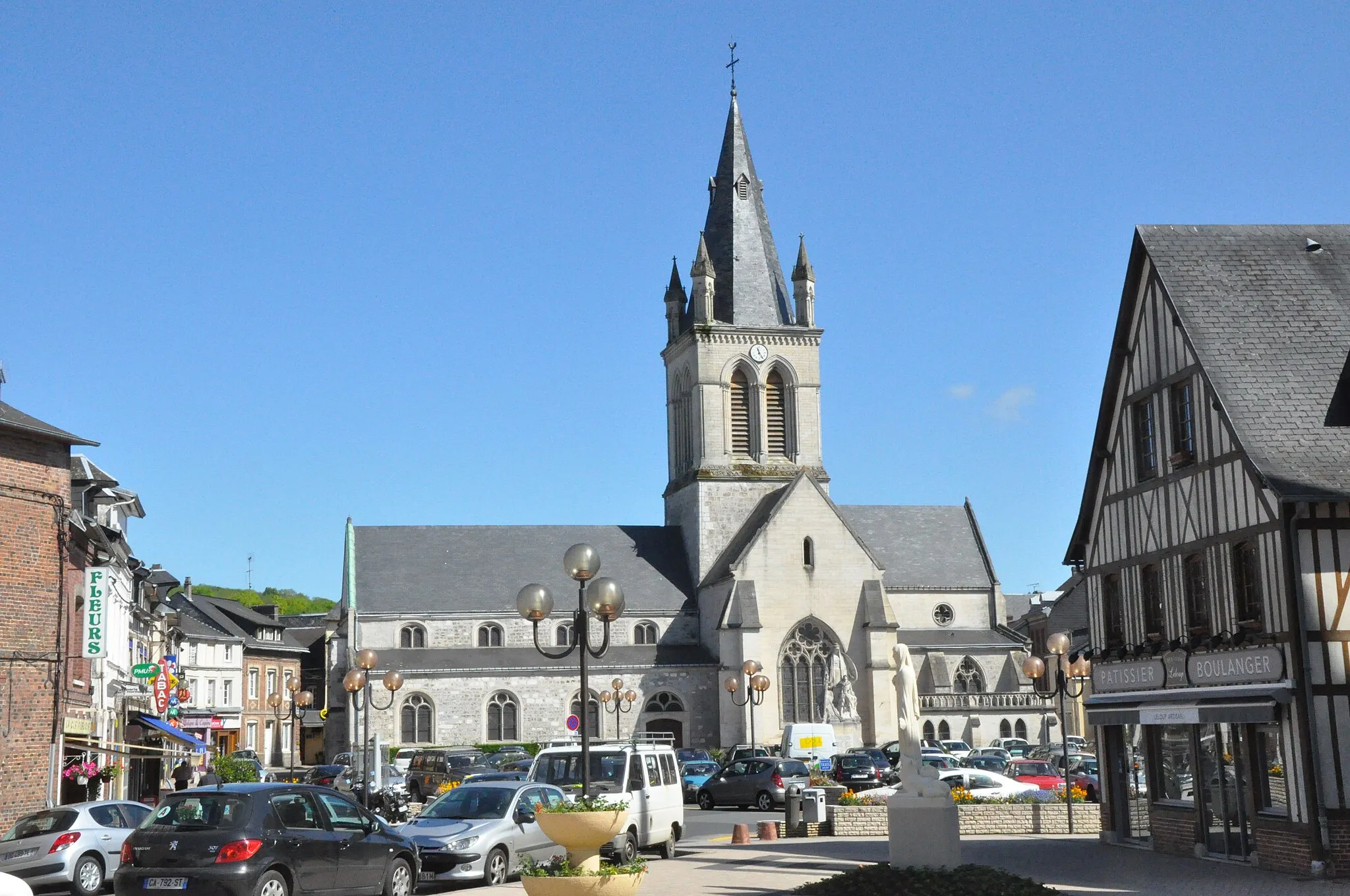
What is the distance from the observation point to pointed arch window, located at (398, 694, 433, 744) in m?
57.9

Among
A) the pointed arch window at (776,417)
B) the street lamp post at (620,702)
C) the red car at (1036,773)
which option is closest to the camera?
the red car at (1036,773)

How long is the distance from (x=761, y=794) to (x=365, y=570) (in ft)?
97.3

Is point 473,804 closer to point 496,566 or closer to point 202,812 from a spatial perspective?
point 202,812

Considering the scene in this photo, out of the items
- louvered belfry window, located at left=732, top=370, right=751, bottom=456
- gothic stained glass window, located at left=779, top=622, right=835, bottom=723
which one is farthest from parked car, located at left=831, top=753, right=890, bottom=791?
louvered belfry window, located at left=732, top=370, right=751, bottom=456

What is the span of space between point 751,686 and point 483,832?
2882 centimetres

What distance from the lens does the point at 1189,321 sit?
71.2 feet

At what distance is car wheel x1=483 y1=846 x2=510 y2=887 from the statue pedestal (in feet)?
16.9

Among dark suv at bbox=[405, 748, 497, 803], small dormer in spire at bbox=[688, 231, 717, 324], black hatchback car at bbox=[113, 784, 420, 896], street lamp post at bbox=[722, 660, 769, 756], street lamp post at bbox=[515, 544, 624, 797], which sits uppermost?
small dormer in spire at bbox=[688, 231, 717, 324]

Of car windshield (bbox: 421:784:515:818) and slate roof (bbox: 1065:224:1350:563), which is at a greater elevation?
slate roof (bbox: 1065:224:1350:563)

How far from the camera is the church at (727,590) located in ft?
190

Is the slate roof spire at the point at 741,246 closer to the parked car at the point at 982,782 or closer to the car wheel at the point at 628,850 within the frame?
the parked car at the point at 982,782

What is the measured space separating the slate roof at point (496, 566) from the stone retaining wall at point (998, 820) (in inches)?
1334

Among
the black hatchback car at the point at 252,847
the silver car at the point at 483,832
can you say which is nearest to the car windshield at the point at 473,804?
the silver car at the point at 483,832

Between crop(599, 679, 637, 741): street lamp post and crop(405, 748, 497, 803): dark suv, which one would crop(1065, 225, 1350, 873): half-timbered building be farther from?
crop(599, 679, 637, 741): street lamp post
